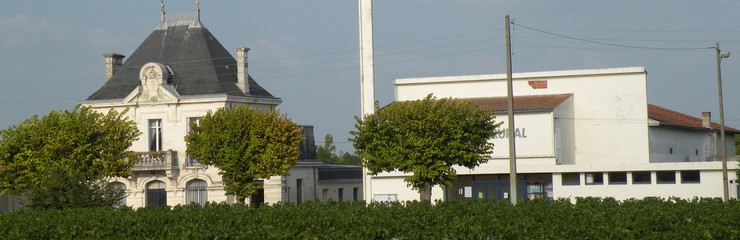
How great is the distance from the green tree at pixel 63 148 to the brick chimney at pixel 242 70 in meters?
7.44

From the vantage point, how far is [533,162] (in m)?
59.8

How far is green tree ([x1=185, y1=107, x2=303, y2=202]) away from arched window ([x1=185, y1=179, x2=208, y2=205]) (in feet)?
17.2

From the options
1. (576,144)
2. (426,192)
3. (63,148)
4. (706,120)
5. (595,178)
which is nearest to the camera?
(426,192)

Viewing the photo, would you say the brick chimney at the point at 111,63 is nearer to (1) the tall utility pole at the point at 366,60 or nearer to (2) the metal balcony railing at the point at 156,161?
(2) the metal balcony railing at the point at 156,161

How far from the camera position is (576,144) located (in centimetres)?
6412

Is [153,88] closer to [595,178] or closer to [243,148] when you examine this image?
[243,148]

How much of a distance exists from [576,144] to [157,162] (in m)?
23.2

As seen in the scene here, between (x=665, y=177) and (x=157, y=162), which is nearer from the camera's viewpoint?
(x=157, y=162)

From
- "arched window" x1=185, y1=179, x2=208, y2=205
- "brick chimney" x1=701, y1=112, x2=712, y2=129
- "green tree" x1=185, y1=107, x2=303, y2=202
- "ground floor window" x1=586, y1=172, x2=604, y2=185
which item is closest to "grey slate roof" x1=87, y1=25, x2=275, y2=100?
"arched window" x1=185, y1=179, x2=208, y2=205

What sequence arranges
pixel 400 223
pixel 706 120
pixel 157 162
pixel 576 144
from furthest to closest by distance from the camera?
pixel 706 120 < pixel 576 144 < pixel 157 162 < pixel 400 223

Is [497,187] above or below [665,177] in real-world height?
below

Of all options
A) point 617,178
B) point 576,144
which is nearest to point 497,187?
point 617,178

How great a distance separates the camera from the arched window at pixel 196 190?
55.9 m

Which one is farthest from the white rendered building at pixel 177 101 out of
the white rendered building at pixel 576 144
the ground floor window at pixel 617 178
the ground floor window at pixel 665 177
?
the ground floor window at pixel 665 177
